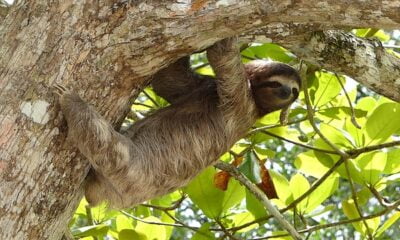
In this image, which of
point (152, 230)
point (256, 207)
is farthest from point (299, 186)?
point (152, 230)

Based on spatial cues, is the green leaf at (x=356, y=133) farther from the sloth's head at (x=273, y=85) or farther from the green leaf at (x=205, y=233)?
the green leaf at (x=205, y=233)

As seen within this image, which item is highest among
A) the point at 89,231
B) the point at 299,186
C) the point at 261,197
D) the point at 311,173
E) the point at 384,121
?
the point at 384,121

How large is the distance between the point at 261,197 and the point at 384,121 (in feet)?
3.29

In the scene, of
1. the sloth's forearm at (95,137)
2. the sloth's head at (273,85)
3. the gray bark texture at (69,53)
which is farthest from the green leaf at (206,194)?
the gray bark texture at (69,53)

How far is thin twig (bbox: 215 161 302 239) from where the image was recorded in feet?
14.6

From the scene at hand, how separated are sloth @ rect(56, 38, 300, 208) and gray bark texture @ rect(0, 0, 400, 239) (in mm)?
274

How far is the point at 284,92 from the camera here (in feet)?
15.5

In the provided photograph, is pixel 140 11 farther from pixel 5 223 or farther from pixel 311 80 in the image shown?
pixel 311 80

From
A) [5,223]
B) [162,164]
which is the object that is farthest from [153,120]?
[5,223]

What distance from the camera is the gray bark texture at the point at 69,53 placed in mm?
3152

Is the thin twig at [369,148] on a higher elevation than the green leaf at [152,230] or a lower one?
higher

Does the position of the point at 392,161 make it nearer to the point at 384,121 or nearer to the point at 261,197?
the point at 384,121

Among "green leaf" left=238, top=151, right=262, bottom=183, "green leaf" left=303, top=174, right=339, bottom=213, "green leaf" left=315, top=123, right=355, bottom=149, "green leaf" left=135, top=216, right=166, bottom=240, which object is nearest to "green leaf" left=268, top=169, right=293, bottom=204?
"green leaf" left=303, top=174, right=339, bottom=213

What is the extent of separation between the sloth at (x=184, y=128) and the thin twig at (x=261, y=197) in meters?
0.14
